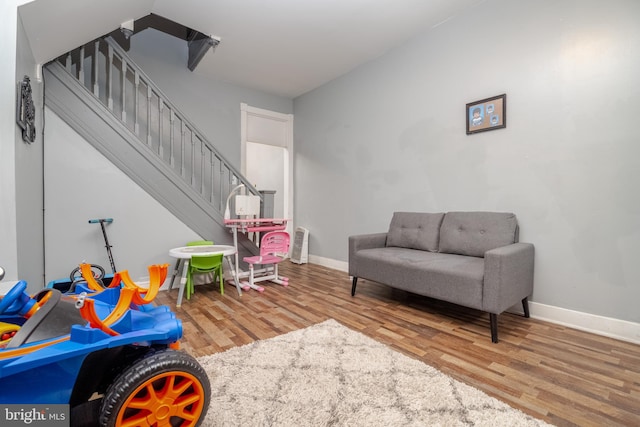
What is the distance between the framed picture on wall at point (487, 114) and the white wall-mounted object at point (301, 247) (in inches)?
116

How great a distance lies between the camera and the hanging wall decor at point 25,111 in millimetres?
1786

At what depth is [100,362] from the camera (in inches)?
39.4

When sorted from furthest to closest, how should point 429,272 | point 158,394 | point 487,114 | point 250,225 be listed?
point 250,225
point 487,114
point 429,272
point 158,394

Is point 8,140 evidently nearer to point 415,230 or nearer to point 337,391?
point 337,391

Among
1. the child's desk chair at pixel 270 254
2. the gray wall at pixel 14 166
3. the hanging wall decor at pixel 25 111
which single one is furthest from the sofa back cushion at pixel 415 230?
the hanging wall decor at pixel 25 111

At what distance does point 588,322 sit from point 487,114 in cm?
195

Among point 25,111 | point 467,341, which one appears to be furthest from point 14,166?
point 467,341

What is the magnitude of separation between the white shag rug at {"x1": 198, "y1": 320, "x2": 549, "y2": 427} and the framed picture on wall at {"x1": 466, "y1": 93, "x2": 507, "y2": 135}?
228 cm

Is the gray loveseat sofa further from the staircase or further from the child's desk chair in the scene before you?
the staircase

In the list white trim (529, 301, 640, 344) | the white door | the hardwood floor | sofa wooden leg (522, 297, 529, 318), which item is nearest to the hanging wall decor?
the hardwood floor

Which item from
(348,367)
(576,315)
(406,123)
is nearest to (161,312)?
(348,367)

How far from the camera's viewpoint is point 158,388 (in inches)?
40.4

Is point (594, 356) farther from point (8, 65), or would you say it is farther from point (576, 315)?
point (8, 65)

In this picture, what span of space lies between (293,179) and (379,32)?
2830mm
